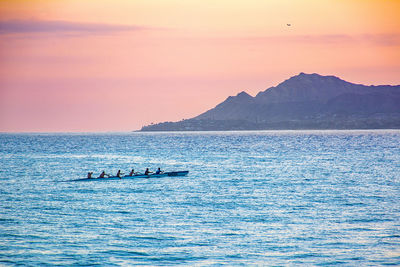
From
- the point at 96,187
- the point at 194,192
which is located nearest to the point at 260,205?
the point at 194,192

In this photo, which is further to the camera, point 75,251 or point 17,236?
point 17,236

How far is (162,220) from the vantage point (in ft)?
132

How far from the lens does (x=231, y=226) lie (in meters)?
37.6

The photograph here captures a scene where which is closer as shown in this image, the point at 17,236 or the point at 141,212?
the point at 17,236

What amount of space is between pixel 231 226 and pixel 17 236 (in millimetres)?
14247

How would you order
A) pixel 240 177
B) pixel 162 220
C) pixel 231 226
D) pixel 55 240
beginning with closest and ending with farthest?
1. pixel 55 240
2. pixel 231 226
3. pixel 162 220
4. pixel 240 177

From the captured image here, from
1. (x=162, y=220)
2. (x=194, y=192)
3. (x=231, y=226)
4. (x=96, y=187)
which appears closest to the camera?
(x=231, y=226)

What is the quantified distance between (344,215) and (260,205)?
826cm

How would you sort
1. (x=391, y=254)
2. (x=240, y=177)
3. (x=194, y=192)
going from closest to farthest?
(x=391, y=254)
(x=194, y=192)
(x=240, y=177)

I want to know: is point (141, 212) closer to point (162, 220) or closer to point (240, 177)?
point (162, 220)

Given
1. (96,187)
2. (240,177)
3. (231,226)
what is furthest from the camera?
(240,177)

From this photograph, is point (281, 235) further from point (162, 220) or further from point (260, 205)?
point (260, 205)

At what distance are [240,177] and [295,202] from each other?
2547 cm

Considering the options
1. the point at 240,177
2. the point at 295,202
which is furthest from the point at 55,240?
the point at 240,177
